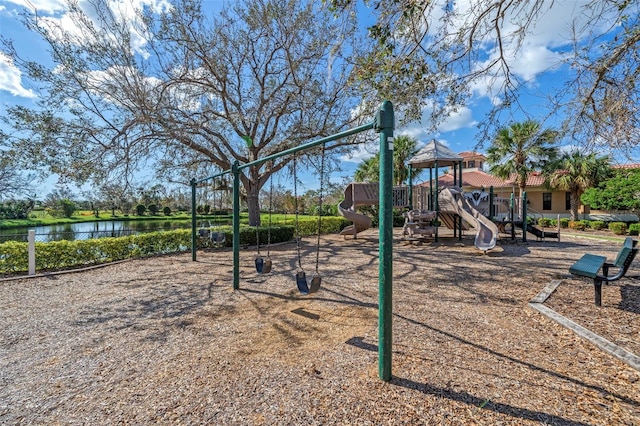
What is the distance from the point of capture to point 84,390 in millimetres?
2400

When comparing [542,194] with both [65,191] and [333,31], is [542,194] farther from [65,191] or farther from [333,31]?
[65,191]

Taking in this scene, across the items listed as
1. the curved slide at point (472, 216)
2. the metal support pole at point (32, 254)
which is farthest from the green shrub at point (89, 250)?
the curved slide at point (472, 216)

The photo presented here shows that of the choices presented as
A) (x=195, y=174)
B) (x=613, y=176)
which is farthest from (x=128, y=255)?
(x=613, y=176)

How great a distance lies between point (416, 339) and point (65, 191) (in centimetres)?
951

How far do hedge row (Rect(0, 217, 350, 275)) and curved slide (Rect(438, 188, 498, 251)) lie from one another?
599 cm

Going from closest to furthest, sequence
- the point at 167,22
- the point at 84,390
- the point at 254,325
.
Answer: the point at 84,390, the point at 254,325, the point at 167,22

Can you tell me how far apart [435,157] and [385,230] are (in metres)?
9.45

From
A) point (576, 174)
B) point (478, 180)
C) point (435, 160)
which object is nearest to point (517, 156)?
point (576, 174)

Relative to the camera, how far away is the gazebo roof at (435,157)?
10932mm

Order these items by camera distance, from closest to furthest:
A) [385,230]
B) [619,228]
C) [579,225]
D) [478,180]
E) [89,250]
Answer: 1. [385,230]
2. [89,250]
3. [619,228]
4. [579,225]
5. [478,180]

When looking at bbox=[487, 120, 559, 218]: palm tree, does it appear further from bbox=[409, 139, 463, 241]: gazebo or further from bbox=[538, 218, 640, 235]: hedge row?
bbox=[409, 139, 463, 241]: gazebo

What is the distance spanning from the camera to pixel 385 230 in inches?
93.5

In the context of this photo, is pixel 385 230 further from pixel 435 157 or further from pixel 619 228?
pixel 619 228

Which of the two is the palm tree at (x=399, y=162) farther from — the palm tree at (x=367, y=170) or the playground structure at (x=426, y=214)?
the playground structure at (x=426, y=214)
